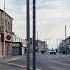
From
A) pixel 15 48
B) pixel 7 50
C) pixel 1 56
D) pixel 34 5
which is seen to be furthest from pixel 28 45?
pixel 15 48

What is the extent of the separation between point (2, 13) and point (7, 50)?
36.2 ft

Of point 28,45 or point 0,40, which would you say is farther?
point 0,40

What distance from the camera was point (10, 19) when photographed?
245 ft

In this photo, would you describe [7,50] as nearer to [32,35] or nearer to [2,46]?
[2,46]

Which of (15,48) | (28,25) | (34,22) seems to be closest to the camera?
(28,25)

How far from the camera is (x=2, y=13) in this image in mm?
63125

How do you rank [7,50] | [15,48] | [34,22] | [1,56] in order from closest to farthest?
[34,22]
[1,56]
[7,50]
[15,48]

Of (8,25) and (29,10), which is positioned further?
(8,25)

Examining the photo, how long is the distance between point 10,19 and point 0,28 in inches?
531

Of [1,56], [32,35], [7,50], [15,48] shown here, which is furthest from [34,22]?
[15,48]

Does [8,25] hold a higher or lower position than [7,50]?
higher

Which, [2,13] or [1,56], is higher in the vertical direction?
[2,13]

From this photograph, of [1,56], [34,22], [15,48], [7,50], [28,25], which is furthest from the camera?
[15,48]

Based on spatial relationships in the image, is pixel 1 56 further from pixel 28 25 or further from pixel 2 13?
pixel 28 25
